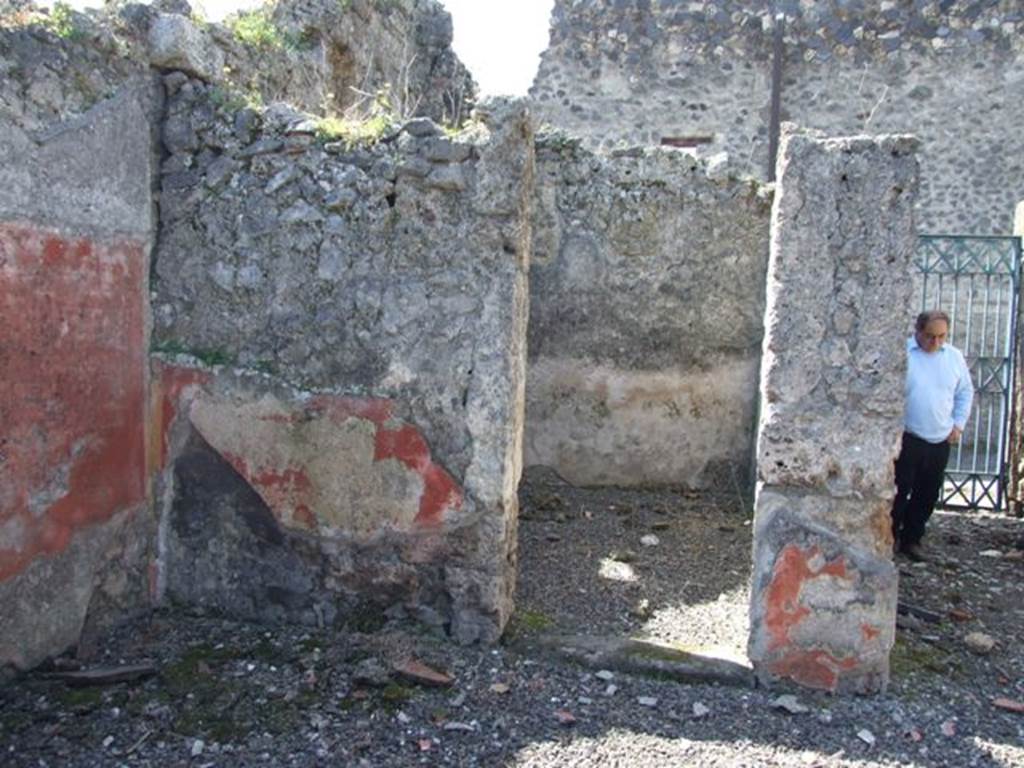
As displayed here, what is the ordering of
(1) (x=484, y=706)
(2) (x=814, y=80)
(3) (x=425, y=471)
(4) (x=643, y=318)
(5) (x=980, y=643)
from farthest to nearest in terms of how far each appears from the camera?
1. (2) (x=814, y=80)
2. (4) (x=643, y=318)
3. (5) (x=980, y=643)
4. (3) (x=425, y=471)
5. (1) (x=484, y=706)

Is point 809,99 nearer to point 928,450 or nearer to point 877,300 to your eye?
point 928,450

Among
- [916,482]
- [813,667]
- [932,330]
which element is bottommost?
[813,667]

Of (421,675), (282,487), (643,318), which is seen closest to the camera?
(421,675)

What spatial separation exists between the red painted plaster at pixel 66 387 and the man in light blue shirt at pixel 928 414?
3501 mm

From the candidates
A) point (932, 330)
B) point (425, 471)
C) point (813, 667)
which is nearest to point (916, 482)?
point (932, 330)

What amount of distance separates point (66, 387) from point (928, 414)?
12.9ft

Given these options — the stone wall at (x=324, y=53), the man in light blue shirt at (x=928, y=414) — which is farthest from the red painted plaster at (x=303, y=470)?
the man in light blue shirt at (x=928, y=414)

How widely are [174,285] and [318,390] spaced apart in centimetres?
72

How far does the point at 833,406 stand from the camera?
3.13 metres

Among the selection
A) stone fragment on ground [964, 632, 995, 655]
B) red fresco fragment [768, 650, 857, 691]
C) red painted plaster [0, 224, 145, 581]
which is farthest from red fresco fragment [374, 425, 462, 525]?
stone fragment on ground [964, 632, 995, 655]

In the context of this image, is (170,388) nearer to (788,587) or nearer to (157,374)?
(157,374)

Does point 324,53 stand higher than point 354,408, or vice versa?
point 324,53

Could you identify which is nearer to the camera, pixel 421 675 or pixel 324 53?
pixel 421 675

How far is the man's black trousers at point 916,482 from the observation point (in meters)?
4.88
